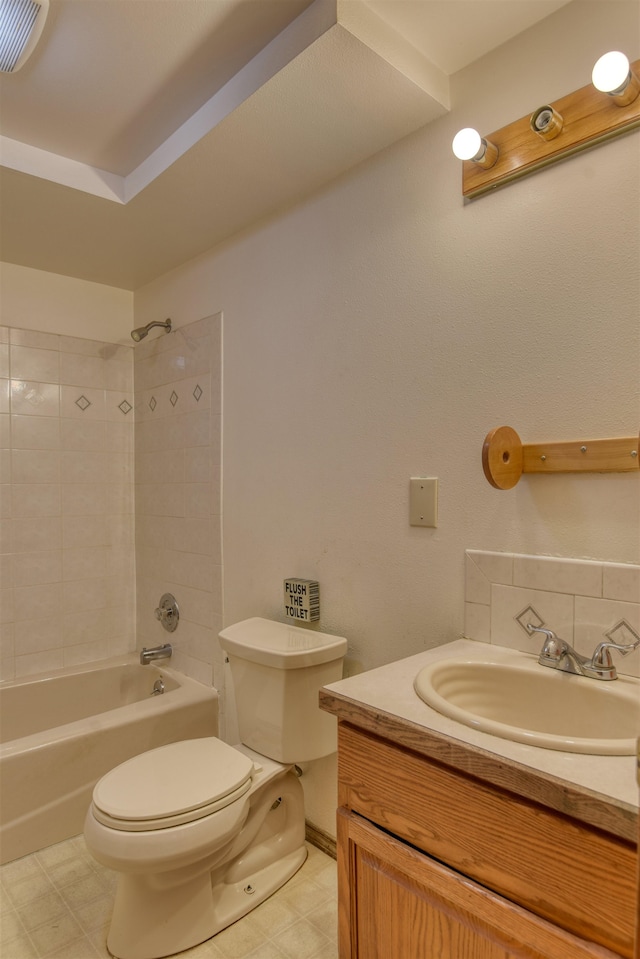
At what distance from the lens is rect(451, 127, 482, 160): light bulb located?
4.17 ft

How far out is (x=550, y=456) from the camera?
1.24 metres

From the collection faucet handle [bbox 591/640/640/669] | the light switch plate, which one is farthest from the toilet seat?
faucet handle [bbox 591/640/640/669]

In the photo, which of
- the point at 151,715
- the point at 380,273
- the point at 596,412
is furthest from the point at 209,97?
the point at 151,715

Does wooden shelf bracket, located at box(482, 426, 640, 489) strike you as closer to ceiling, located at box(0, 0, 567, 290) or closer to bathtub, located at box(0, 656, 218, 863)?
ceiling, located at box(0, 0, 567, 290)

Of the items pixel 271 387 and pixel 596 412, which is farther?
pixel 271 387

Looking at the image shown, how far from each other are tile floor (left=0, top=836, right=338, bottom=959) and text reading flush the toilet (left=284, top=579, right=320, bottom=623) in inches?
30.3

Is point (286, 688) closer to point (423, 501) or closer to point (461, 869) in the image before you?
point (423, 501)

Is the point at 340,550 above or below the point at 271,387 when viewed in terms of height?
below

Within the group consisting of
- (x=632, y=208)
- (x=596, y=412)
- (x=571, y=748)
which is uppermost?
(x=632, y=208)

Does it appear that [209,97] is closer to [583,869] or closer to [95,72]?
[95,72]

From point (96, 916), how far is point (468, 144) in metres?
2.25

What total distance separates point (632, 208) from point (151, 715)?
2144mm

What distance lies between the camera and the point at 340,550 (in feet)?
5.84

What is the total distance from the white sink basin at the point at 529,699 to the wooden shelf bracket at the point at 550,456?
0.40 meters
